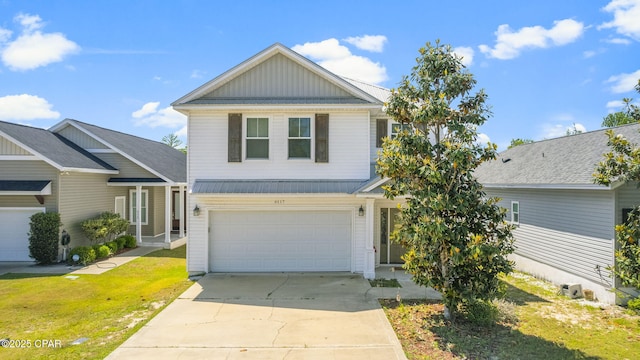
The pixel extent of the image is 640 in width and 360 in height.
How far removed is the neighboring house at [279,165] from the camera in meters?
11.8

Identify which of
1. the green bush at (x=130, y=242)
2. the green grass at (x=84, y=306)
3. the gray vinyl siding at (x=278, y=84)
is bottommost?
the green grass at (x=84, y=306)

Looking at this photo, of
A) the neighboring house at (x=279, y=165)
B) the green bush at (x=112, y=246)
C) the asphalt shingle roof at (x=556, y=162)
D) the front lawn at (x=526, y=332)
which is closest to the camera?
the front lawn at (x=526, y=332)

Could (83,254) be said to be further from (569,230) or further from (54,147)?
(569,230)

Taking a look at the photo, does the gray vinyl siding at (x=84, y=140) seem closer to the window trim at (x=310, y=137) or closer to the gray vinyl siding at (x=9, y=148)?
the gray vinyl siding at (x=9, y=148)

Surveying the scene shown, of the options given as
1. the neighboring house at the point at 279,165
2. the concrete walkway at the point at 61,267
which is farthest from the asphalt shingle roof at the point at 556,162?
the concrete walkway at the point at 61,267

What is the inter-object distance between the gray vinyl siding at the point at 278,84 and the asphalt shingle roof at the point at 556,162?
24.8 feet

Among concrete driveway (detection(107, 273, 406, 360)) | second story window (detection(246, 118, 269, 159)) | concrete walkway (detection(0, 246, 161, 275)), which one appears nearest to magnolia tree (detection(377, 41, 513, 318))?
concrete driveway (detection(107, 273, 406, 360))

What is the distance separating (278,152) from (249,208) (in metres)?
2.21

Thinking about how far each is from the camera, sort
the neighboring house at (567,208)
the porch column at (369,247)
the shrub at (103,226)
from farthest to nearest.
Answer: the shrub at (103,226)
the porch column at (369,247)
the neighboring house at (567,208)

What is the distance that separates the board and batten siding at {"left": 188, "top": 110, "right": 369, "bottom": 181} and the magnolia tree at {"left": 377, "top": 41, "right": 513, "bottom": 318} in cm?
399

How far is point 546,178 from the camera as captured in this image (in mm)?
11453

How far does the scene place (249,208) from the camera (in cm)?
1202

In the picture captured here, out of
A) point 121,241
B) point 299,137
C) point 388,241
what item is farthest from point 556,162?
point 121,241

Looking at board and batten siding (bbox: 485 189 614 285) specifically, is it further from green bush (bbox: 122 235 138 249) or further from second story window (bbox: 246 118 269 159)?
green bush (bbox: 122 235 138 249)
